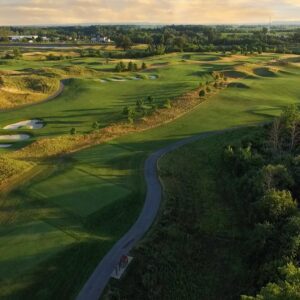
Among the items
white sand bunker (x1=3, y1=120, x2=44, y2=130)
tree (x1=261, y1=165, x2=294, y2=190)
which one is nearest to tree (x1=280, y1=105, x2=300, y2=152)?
tree (x1=261, y1=165, x2=294, y2=190)

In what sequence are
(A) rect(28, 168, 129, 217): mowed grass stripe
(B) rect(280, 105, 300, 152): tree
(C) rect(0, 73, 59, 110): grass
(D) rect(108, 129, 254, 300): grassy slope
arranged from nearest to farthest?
(D) rect(108, 129, 254, 300): grassy slope
(A) rect(28, 168, 129, 217): mowed grass stripe
(B) rect(280, 105, 300, 152): tree
(C) rect(0, 73, 59, 110): grass

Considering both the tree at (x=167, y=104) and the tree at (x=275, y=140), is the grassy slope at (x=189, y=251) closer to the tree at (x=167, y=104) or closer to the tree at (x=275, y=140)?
the tree at (x=275, y=140)

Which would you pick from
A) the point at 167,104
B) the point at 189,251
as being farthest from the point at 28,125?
the point at 189,251

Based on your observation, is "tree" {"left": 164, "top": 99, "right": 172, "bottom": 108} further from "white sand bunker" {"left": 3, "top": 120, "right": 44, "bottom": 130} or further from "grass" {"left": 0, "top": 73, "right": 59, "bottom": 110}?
"grass" {"left": 0, "top": 73, "right": 59, "bottom": 110}

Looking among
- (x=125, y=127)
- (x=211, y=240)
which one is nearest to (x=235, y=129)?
(x=125, y=127)

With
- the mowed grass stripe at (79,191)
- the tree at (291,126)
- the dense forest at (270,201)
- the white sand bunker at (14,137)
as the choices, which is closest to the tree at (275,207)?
the dense forest at (270,201)

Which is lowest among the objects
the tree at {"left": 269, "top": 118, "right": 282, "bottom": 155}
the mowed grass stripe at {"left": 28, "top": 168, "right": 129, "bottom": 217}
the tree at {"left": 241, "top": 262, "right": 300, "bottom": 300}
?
the mowed grass stripe at {"left": 28, "top": 168, "right": 129, "bottom": 217}
